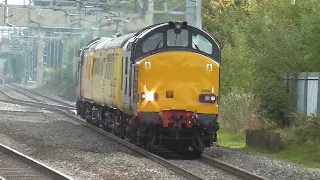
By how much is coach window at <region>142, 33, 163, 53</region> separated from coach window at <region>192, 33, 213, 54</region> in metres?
0.79

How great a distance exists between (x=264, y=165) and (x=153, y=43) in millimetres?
3927

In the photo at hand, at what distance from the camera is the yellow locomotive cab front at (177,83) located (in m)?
17.5

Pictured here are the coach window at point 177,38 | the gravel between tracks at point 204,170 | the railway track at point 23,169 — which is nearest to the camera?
the railway track at point 23,169

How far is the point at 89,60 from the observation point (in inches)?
1058

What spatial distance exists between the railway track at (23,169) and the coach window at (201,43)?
489 centimetres

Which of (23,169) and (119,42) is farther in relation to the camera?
(119,42)

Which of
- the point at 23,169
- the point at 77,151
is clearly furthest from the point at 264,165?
the point at 23,169

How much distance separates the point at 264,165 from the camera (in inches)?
638

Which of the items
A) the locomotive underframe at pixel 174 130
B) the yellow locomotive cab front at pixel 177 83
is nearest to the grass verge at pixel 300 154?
the locomotive underframe at pixel 174 130

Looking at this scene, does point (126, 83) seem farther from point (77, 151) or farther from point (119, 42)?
point (119, 42)

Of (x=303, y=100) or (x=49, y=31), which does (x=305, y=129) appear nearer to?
(x=303, y=100)

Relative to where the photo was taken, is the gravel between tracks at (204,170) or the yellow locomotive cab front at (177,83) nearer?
the gravel between tracks at (204,170)

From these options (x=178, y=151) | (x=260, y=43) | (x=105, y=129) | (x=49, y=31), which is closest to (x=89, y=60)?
(x=105, y=129)

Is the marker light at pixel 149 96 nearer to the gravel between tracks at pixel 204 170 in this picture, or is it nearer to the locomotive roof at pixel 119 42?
the gravel between tracks at pixel 204 170
